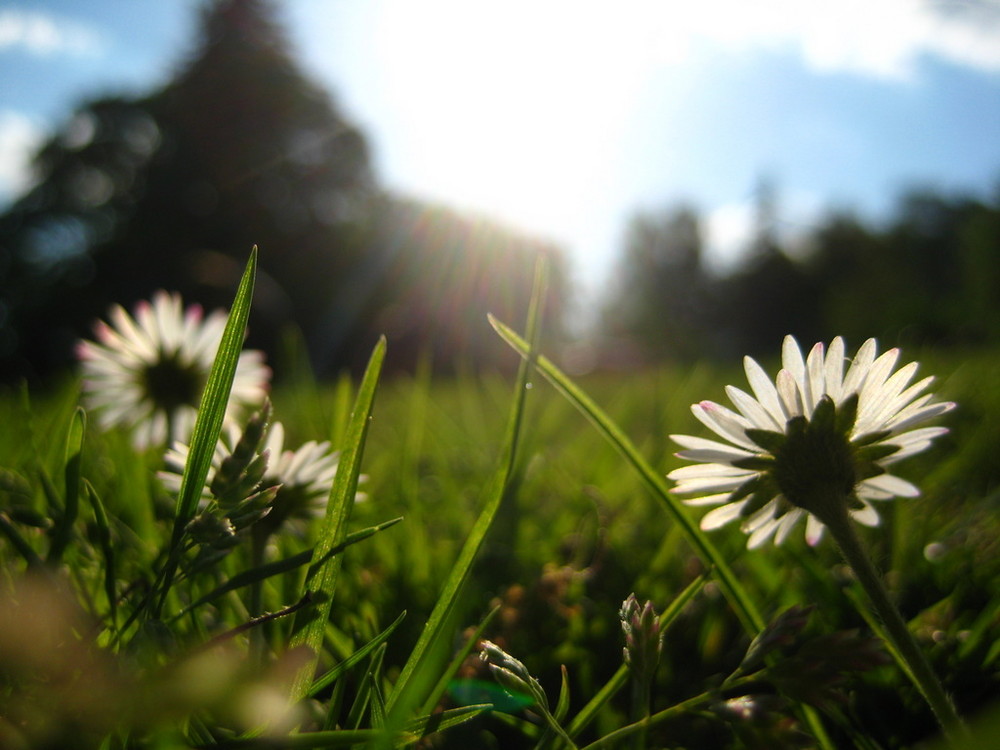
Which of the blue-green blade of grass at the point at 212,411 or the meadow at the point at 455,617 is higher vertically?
the blue-green blade of grass at the point at 212,411

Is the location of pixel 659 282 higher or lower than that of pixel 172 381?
higher

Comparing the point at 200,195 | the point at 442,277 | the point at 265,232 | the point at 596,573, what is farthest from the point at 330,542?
the point at 200,195

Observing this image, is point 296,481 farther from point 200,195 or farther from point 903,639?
point 200,195

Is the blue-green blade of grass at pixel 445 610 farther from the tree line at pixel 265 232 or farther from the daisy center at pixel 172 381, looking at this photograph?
the tree line at pixel 265 232

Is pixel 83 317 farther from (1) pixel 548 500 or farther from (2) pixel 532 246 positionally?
(1) pixel 548 500

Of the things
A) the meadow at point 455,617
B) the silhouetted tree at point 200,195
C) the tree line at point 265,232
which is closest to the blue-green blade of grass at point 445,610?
the meadow at point 455,617

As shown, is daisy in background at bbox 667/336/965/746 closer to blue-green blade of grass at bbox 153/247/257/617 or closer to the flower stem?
the flower stem
